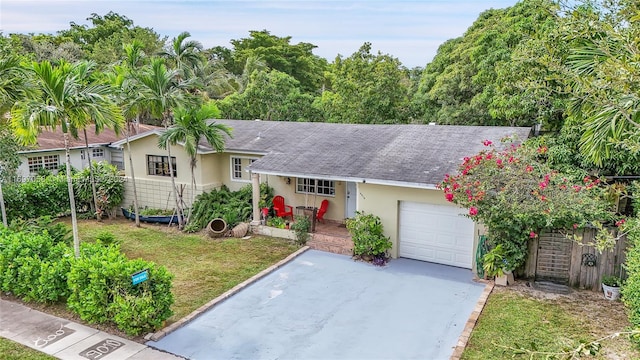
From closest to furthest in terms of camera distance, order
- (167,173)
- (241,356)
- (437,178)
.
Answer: (241,356) → (437,178) → (167,173)

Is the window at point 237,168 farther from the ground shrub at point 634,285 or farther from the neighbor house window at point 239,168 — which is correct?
the ground shrub at point 634,285

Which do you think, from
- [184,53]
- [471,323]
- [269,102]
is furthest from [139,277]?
[269,102]

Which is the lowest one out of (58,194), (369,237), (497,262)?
(497,262)

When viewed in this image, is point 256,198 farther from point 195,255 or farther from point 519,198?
point 519,198

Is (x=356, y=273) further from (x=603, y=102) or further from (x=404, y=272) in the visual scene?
(x=603, y=102)

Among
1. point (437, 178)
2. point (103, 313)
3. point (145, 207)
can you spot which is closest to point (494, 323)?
point (437, 178)

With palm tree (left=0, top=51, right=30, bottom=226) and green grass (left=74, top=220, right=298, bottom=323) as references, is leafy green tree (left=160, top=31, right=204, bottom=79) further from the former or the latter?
palm tree (left=0, top=51, right=30, bottom=226)
